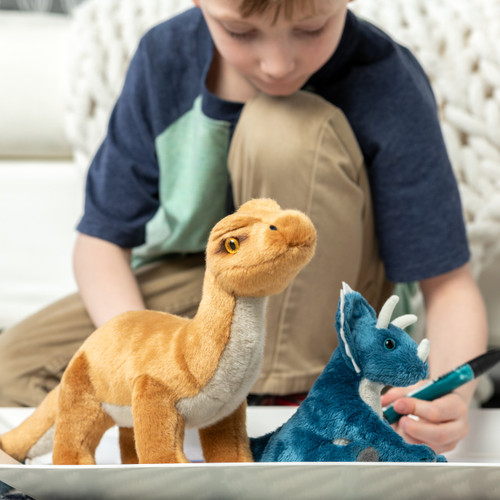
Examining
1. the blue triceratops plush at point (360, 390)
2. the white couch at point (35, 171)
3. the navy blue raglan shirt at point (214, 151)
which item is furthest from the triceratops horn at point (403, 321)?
the white couch at point (35, 171)

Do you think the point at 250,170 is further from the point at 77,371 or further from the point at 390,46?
the point at 77,371

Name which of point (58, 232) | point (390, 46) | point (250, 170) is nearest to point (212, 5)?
point (250, 170)

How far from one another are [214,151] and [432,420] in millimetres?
374

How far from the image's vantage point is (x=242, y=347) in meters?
0.39

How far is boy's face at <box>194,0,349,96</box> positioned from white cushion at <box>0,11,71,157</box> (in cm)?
71

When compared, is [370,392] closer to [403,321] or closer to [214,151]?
[403,321]

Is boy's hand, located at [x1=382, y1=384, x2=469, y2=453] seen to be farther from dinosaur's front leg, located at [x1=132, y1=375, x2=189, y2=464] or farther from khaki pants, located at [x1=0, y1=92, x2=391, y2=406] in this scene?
dinosaur's front leg, located at [x1=132, y1=375, x2=189, y2=464]

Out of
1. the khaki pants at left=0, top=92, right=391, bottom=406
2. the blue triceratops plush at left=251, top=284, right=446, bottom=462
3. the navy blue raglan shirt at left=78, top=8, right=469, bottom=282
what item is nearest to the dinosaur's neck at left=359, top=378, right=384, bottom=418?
the blue triceratops plush at left=251, top=284, right=446, bottom=462

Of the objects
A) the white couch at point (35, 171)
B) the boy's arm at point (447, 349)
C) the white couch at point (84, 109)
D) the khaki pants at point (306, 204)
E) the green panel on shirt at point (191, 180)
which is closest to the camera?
the boy's arm at point (447, 349)

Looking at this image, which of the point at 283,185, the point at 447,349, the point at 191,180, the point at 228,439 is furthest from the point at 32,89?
the point at 228,439

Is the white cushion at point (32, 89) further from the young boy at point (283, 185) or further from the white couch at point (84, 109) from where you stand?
the young boy at point (283, 185)

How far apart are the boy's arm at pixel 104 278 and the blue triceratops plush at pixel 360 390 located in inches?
A: 15.0

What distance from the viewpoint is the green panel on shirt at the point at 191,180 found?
0.80m

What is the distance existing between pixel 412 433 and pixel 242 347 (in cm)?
25
